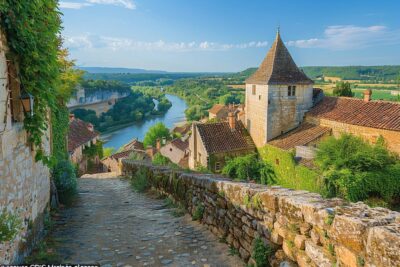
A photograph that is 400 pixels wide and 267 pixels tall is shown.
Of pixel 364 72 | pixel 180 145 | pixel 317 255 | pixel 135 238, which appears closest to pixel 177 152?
pixel 180 145

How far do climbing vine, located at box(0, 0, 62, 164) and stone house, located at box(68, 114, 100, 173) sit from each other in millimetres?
19323

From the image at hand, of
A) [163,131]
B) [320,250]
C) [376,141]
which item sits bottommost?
[163,131]

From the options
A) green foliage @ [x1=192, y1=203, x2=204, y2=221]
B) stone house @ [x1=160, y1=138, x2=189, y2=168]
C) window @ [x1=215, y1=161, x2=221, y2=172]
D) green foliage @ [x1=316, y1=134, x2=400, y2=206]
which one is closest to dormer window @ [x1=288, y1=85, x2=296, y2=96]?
window @ [x1=215, y1=161, x2=221, y2=172]

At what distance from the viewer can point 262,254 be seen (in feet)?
12.0

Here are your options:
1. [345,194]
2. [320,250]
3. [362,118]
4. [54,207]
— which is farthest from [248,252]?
[362,118]

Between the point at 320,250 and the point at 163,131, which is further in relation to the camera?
the point at 163,131

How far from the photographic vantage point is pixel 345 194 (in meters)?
16.5

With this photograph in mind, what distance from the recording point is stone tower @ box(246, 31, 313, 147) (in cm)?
2555

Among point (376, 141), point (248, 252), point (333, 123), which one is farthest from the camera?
point (333, 123)

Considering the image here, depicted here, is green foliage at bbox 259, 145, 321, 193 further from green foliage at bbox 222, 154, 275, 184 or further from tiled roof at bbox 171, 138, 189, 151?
tiled roof at bbox 171, 138, 189, 151

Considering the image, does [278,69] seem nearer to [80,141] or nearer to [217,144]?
[217,144]

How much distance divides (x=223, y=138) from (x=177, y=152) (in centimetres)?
1203

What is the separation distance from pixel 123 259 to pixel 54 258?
0.92 metres

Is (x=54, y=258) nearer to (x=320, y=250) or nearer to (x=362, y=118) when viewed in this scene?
(x=320, y=250)
